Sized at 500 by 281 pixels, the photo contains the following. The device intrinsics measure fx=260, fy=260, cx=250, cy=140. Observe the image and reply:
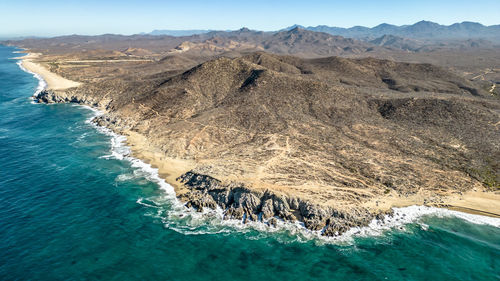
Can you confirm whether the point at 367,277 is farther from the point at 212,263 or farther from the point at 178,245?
the point at 178,245

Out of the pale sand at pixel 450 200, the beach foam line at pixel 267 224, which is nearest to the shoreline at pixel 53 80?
the pale sand at pixel 450 200

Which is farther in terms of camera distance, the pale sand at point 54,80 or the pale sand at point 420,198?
the pale sand at point 54,80

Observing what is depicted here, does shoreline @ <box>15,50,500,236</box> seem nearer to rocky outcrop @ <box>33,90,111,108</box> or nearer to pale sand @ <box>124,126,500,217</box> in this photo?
pale sand @ <box>124,126,500,217</box>

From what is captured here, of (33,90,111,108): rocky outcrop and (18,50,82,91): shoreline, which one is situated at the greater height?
(18,50,82,91): shoreline

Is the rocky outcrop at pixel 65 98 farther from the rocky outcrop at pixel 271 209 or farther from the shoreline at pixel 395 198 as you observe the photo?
the rocky outcrop at pixel 271 209

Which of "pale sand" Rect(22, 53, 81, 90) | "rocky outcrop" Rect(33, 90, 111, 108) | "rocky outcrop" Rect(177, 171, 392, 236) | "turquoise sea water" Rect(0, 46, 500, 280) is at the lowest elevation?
"turquoise sea water" Rect(0, 46, 500, 280)

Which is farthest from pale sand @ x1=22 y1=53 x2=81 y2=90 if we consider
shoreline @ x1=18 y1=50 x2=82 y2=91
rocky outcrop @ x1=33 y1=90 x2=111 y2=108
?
rocky outcrop @ x1=33 y1=90 x2=111 y2=108

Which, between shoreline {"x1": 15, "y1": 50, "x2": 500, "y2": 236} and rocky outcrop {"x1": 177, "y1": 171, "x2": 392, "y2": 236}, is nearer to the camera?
rocky outcrop {"x1": 177, "y1": 171, "x2": 392, "y2": 236}

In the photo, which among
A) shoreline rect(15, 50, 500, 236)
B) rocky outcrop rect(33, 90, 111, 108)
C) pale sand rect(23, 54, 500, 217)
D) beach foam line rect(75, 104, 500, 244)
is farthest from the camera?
rocky outcrop rect(33, 90, 111, 108)
